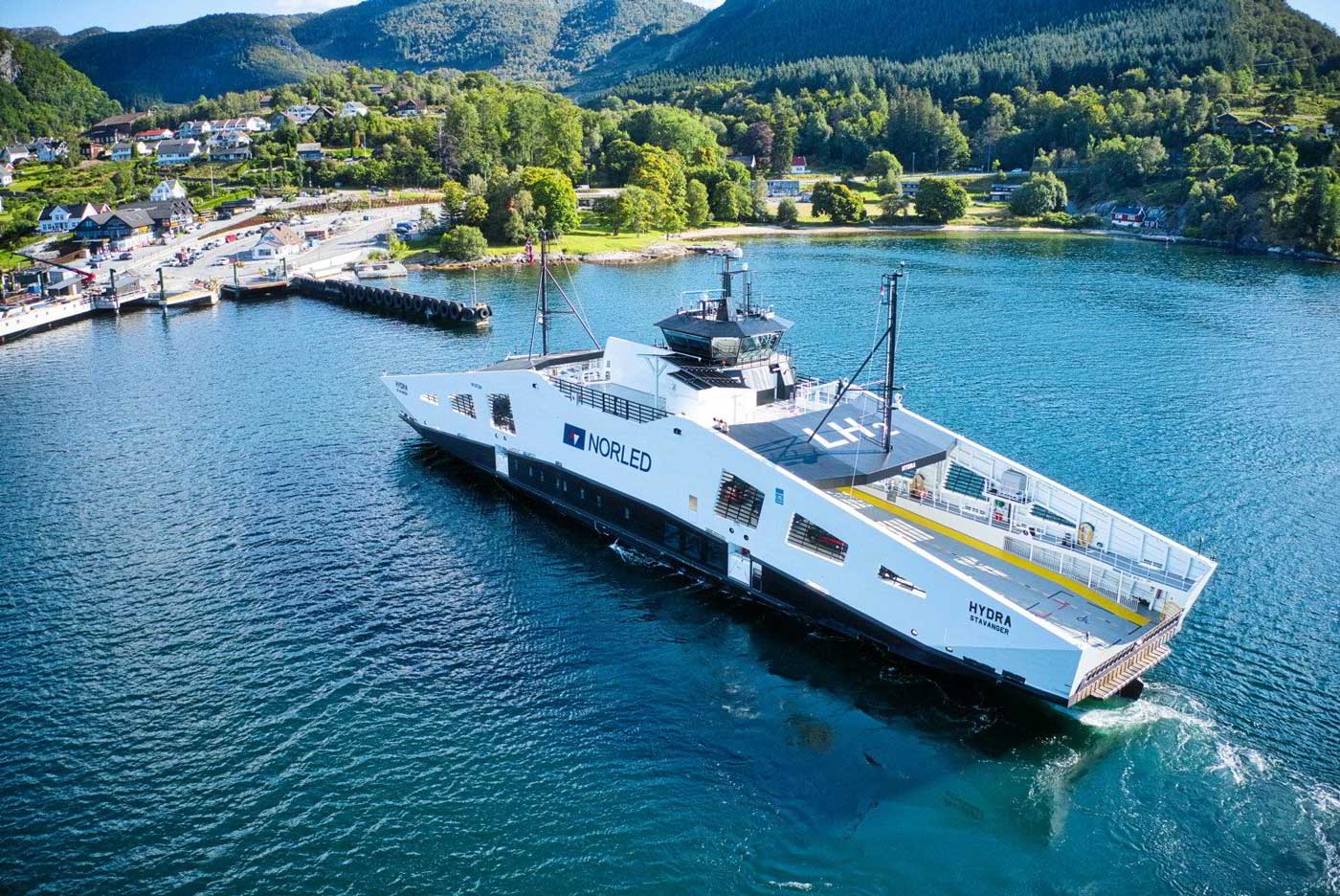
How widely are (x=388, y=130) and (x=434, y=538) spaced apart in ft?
484

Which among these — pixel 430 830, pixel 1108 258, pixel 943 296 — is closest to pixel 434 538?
pixel 430 830

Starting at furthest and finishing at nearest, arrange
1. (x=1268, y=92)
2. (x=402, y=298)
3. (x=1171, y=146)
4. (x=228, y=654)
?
1. (x=1268, y=92)
2. (x=1171, y=146)
3. (x=402, y=298)
4. (x=228, y=654)

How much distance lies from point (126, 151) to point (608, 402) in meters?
183

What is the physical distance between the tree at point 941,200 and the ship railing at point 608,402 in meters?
114

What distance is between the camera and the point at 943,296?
8688cm

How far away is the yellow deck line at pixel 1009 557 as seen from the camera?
27.6 m

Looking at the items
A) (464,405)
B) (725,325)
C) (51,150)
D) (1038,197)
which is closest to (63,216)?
(51,150)

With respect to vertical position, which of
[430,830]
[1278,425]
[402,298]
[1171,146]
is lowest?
[430,830]

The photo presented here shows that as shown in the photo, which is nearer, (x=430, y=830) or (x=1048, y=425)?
(x=430, y=830)

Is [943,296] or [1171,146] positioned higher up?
[1171,146]

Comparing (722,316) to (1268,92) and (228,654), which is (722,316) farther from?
(1268,92)

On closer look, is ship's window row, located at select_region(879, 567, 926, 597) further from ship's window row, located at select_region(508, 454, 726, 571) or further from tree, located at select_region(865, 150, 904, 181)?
tree, located at select_region(865, 150, 904, 181)

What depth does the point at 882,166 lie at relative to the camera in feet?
531

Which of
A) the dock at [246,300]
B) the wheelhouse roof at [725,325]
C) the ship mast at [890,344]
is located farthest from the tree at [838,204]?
the ship mast at [890,344]
